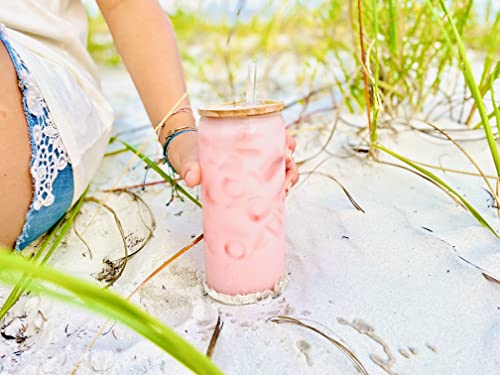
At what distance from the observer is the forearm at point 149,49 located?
3.22 ft

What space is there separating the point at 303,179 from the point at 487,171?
→ 0.36m

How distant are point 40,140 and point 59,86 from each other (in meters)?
0.13

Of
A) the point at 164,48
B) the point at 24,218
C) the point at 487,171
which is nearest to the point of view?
the point at 24,218

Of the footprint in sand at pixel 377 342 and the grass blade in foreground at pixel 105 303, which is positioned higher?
the grass blade in foreground at pixel 105 303

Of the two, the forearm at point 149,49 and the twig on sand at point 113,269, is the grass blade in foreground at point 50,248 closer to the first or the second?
the twig on sand at point 113,269

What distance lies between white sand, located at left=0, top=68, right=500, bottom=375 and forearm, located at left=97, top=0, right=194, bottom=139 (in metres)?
0.22

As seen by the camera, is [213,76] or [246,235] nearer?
[246,235]

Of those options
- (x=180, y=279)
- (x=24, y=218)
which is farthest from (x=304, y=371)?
(x=24, y=218)

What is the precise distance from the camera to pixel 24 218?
90 centimetres

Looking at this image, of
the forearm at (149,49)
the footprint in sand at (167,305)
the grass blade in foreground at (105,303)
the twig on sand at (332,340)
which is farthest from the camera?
the forearm at (149,49)

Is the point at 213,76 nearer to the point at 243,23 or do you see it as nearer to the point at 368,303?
the point at 243,23

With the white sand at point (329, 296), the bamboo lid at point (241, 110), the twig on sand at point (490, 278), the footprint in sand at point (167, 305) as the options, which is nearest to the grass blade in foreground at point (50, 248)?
the white sand at point (329, 296)

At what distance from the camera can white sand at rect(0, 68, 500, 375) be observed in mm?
694

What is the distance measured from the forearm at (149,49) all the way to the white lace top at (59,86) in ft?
0.37
